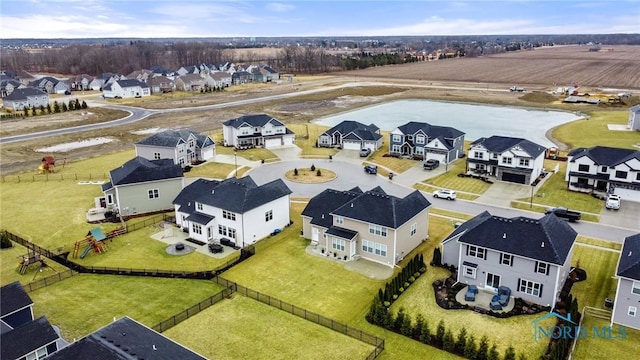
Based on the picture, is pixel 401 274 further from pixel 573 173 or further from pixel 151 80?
pixel 151 80

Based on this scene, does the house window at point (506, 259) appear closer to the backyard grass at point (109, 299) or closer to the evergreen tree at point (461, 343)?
the evergreen tree at point (461, 343)

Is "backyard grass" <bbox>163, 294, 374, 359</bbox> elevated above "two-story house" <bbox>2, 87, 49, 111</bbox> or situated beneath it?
situated beneath

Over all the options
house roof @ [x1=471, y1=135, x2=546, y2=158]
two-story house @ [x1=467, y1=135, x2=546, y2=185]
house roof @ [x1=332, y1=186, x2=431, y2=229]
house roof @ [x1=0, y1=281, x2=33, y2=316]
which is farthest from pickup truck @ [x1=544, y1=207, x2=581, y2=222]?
house roof @ [x1=0, y1=281, x2=33, y2=316]

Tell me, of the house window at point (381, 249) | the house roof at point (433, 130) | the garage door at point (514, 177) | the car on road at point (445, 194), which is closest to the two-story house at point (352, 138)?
the house roof at point (433, 130)

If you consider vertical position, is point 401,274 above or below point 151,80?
below

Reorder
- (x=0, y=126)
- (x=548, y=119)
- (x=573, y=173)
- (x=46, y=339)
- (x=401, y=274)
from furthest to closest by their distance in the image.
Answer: (x=548, y=119) < (x=0, y=126) < (x=573, y=173) < (x=401, y=274) < (x=46, y=339)

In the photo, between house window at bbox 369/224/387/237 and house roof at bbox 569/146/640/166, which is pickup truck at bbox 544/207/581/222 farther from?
house window at bbox 369/224/387/237

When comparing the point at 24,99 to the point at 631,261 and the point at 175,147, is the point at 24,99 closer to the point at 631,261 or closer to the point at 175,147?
the point at 175,147

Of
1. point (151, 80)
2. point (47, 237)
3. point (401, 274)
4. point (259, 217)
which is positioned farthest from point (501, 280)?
point (151, 80)
